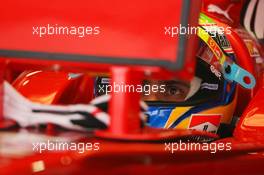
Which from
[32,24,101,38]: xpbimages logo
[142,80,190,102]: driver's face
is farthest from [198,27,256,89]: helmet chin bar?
[32,24,101,38]: xpbimages logo

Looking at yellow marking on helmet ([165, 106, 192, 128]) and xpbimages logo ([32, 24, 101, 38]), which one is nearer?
xpbimages logo ([32, 24, 101, 38])

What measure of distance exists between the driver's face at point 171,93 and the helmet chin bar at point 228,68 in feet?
0.31

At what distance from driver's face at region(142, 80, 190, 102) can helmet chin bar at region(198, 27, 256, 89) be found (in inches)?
3.7

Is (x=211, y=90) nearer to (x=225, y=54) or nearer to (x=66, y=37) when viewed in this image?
(x=225, y=54)

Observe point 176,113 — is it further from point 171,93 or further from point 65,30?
point 65,30

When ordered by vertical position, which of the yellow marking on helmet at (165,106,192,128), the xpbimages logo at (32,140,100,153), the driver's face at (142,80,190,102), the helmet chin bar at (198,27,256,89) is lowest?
the yellow marking on helmet at (165,106,192,128)

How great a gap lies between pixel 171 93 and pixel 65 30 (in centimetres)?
68

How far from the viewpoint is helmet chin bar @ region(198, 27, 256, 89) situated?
47.8 inches

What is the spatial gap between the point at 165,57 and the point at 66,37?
140mm

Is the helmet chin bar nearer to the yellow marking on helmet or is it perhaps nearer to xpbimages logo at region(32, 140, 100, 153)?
the yellow marking on helmet

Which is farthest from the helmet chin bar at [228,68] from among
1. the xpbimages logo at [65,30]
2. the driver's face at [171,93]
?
the xpbimages logo at [65,30]

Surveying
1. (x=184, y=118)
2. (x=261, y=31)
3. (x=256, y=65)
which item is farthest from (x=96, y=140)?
(x=261, y=31)

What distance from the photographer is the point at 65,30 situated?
2.25 ft

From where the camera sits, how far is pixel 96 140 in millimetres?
674
